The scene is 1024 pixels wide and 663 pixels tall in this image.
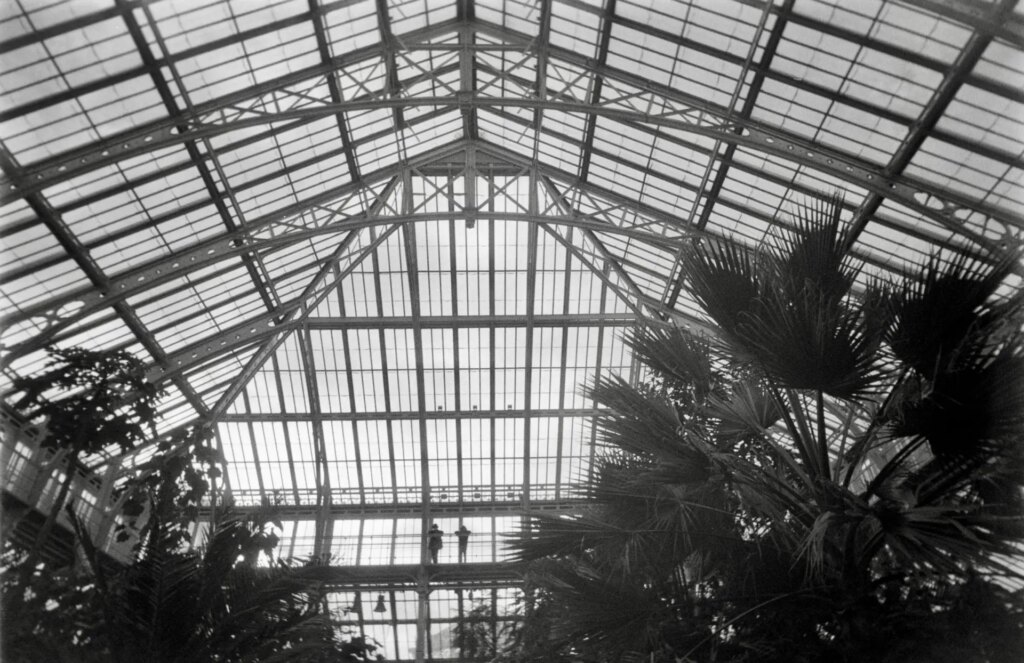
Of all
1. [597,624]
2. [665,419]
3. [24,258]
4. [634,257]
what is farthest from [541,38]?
[597,624]

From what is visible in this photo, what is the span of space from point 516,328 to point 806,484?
23131 mm

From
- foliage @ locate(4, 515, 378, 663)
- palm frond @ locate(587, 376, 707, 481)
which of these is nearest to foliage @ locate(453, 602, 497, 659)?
foliage @ locate(4, 515, 378, 663)

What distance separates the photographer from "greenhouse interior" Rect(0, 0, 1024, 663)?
5.13 metres

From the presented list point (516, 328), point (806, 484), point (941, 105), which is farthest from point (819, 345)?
point (516, 328)

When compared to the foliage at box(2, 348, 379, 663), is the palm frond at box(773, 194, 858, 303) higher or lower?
higher

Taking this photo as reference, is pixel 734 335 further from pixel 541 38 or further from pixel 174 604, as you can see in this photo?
pixel 541 38

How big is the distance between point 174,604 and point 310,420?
2254 cm

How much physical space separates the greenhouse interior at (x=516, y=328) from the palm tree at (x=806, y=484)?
3 centimetres

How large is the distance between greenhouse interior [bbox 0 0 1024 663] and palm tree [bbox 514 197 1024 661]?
27 millimetres

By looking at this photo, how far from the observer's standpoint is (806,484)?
5562mm

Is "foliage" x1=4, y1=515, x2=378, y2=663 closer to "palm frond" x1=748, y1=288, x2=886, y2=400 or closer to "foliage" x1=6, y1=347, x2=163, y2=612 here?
"foliage" x1=6, y1=347, x2=163, y2=612

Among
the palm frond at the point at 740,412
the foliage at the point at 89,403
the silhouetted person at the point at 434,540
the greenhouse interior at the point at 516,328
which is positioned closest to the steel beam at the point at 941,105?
the greenhouse interior at the point at 516,328

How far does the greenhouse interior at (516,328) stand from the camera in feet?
16.8

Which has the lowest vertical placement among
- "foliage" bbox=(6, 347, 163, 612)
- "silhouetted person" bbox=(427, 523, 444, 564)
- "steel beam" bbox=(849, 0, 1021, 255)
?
"foliage" bbox=(6, 347, 163, 612)
